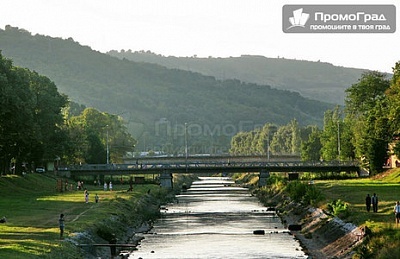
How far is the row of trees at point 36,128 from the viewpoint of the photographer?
105 metres

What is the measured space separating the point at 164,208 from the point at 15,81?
29.5 meters

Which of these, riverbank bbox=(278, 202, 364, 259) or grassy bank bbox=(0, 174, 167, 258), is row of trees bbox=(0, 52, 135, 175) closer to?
grassy bank bbox=(0, 174, 167, 258)

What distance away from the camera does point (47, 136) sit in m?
148

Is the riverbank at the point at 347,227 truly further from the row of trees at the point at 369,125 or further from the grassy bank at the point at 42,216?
the row of trees at the point at 369,125

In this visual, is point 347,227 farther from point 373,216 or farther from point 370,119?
point 370,119

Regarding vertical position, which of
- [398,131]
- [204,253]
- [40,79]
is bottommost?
[204,253]

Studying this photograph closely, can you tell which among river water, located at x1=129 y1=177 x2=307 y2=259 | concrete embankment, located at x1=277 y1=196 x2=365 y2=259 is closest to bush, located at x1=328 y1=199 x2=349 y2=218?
concrete embankment, located at x1=277 y1=196 x2=365 y2=259

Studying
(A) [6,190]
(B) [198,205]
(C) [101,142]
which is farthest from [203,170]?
(A) [6,190]

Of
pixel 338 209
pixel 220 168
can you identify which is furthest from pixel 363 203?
pixel 220 168

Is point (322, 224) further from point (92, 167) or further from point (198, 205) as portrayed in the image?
point (92, 167)

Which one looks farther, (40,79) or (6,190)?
(40,79)

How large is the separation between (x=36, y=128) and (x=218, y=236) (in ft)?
153

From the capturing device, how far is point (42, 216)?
250ft

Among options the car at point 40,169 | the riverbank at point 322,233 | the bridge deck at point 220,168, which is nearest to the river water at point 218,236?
the riverbank at point 322,233
